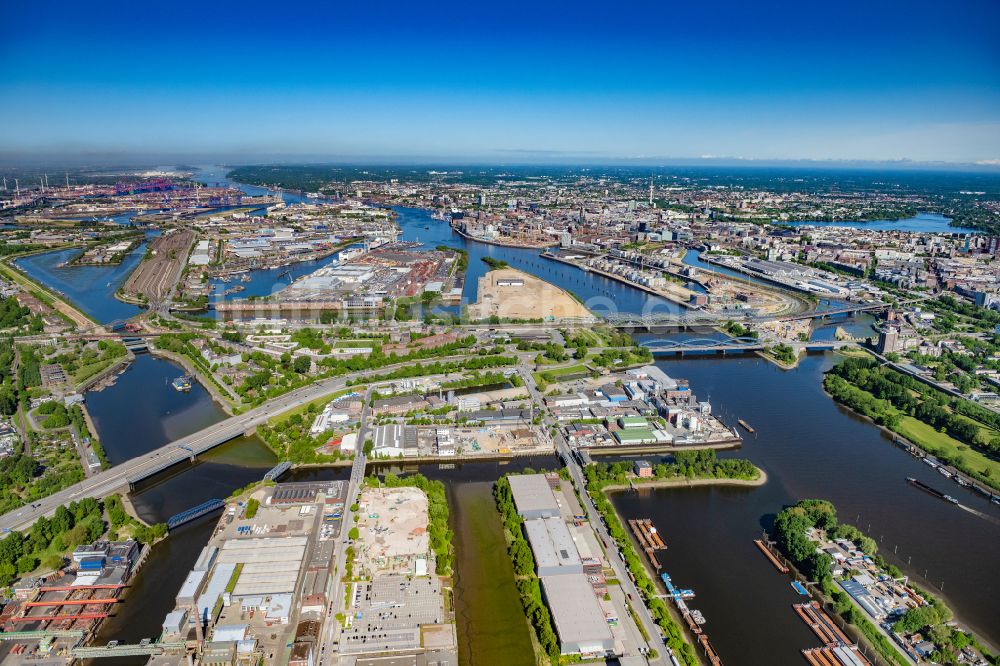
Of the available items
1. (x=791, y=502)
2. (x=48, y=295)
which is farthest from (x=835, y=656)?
(x=48, y=295)

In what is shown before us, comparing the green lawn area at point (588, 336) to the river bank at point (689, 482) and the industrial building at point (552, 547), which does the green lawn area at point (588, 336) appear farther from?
the industrial building at point (552, 547)

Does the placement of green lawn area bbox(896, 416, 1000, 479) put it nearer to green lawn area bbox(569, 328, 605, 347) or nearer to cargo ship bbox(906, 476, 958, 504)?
cargo ship bbox(906, 476, 958, 504)

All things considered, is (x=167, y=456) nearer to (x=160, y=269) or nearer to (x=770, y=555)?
(x=770, y=555)

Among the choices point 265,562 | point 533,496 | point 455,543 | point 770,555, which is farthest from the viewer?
point 533,496

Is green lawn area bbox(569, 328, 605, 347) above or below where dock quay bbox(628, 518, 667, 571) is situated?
above

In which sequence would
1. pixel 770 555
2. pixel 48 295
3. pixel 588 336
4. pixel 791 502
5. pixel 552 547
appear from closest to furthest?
pixel 552 547 < pixel 770 555 < pixel 791 502 < pixel 588 336 < pixel 48 295

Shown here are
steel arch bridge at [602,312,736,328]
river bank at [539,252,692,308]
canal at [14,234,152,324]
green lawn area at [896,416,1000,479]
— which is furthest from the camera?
river bank at [539,252,692,308]

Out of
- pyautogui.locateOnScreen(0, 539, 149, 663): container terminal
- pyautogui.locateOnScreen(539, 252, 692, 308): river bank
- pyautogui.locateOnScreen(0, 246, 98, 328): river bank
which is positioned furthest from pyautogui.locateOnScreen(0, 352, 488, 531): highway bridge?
pyautogui.locateOnScreen(539, 252, 692, 308): river bank

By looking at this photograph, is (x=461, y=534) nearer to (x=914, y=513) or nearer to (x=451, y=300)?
(x=914, y=513)
